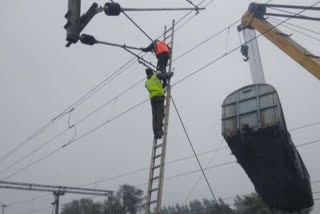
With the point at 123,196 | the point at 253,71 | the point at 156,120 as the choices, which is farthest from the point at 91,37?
the point at 123,196

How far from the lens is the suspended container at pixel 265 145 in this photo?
8547mm

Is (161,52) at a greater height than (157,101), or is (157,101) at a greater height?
(161,52)

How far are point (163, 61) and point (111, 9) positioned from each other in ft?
8.04

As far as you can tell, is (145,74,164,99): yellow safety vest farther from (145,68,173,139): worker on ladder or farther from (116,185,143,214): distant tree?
(116,185,143,214): distant tree

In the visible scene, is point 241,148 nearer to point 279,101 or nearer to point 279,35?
point 279,101

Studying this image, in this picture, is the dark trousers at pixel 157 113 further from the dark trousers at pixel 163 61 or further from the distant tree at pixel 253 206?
the distant tree at pixel 253 206

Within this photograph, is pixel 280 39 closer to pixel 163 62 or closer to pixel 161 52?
pixel 163 62

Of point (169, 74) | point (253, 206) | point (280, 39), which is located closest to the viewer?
point (169, 74)

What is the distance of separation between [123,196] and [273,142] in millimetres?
52876

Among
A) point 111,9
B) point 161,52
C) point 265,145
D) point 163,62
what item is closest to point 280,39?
point 265,145

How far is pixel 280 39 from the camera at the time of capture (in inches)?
495

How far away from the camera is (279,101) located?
8805mm

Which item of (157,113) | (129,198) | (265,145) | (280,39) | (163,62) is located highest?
(129,198)

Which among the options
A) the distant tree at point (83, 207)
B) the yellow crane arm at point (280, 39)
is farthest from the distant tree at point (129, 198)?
the yellow crane arm at point (280, 39)
